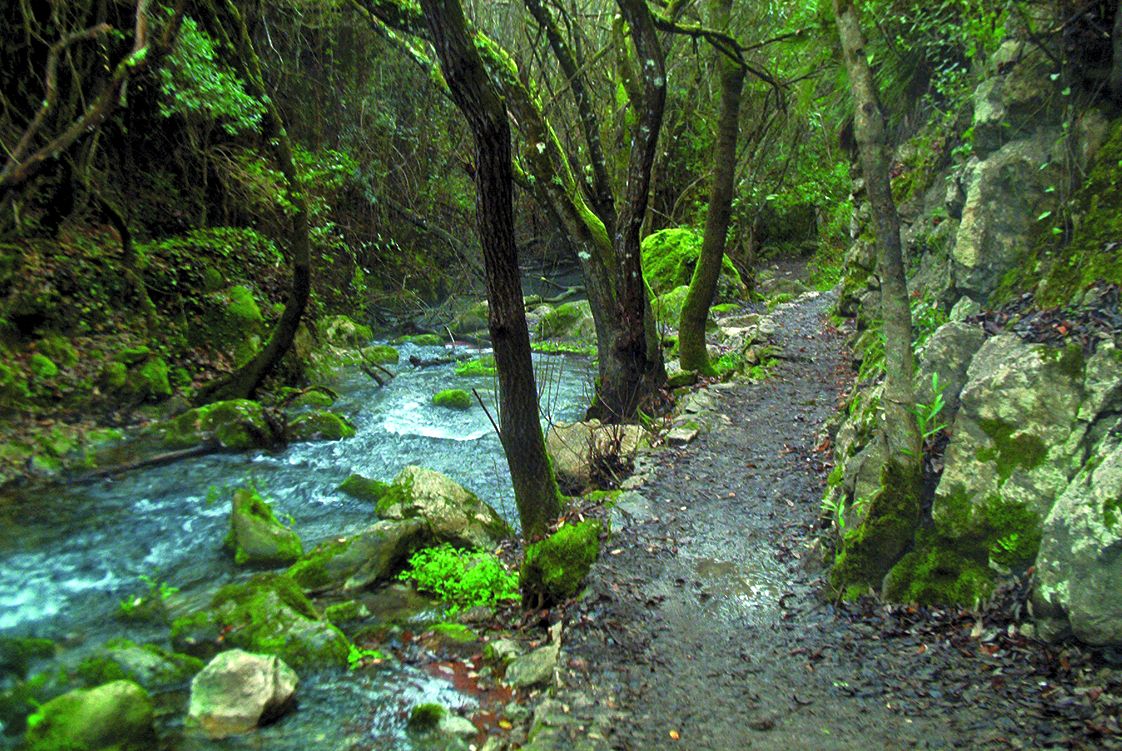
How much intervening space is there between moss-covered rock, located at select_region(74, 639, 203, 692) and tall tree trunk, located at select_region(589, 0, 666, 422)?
5247mm

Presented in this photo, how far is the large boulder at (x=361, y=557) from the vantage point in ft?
19.9

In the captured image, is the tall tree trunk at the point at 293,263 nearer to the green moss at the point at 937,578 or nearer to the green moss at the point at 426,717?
the green moss at the point at 426,717

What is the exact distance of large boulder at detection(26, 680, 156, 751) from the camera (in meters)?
3.75

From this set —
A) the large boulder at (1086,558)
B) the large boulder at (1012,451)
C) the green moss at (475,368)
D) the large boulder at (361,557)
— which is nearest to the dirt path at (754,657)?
the large boulder at (1086,558)

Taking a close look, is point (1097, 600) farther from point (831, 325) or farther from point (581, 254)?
point (831, 325)

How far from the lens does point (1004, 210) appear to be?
18.3 feet

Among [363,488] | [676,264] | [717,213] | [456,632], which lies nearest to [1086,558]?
[456,632]

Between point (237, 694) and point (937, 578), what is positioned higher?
point (937, 578)

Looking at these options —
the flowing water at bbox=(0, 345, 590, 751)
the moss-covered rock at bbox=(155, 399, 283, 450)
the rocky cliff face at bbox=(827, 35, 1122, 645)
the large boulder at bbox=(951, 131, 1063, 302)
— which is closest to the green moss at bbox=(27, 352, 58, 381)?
the moss-covered rock at bbox=(155, 399, 283, 450)

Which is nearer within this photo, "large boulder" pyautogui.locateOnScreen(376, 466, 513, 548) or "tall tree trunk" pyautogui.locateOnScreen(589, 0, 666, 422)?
"large boulder" pyautogui.locateOnScreen(376, 466, 513, 548)

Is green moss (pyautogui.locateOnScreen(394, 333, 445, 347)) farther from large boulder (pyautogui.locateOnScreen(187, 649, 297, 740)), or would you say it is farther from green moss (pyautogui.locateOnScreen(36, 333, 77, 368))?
large boulder (pyautogui.locateOnScreen(187, 649, 297, 740))

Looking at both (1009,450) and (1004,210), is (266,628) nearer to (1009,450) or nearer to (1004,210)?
(1009,450)

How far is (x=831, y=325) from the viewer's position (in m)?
Answer: 13.8

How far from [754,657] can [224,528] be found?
5.30m
